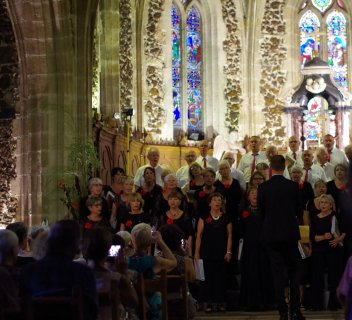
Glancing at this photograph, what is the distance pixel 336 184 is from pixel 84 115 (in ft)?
18.8

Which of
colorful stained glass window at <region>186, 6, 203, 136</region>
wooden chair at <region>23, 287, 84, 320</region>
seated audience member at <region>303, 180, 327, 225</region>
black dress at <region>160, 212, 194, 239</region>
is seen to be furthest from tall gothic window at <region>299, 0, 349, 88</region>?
wooden chair at <region>23, 287, 84, 320</region>

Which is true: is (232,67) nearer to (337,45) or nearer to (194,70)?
(194,70)

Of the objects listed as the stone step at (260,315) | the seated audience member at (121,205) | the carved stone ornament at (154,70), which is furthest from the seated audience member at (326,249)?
the carved stone ornament at (154,70)

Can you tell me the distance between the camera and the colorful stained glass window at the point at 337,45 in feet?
75.8

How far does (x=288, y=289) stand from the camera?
9.52 meters

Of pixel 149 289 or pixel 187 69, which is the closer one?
pixel 149 289

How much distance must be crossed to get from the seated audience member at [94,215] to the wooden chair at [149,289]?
3279 millimetres

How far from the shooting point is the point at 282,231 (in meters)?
9.30

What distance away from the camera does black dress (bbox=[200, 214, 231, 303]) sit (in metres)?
11.3

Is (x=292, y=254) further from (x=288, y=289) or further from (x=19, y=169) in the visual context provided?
(x=19, y=169)

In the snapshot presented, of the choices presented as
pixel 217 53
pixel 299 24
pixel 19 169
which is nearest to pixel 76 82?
pixel 19 169

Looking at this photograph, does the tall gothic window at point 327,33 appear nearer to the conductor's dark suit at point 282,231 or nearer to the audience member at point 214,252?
the audience member at point 214,252

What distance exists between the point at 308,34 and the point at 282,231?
1461 centimetres

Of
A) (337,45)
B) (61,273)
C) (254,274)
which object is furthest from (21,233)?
(337,45)
